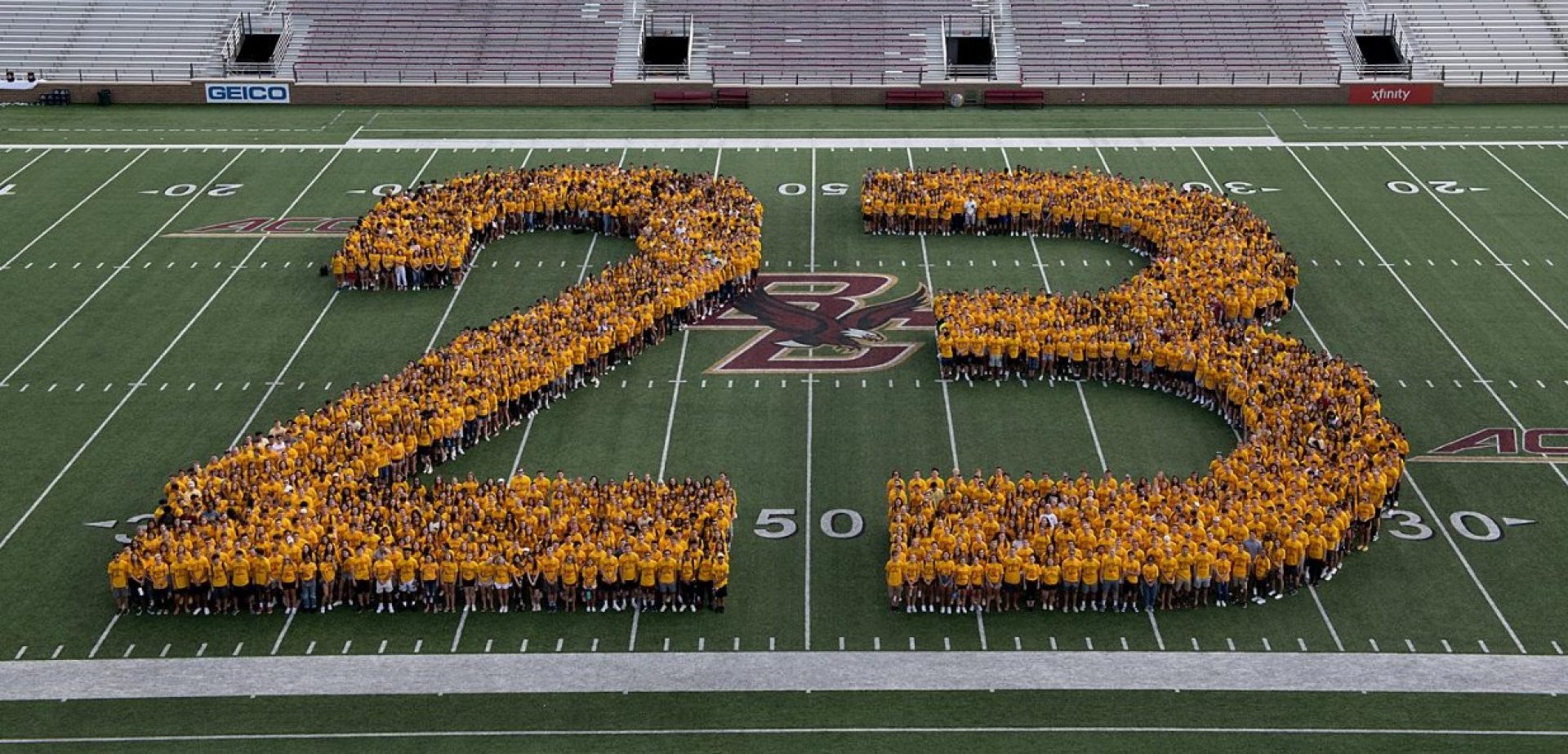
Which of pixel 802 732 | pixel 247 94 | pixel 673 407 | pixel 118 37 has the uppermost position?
pixel 802 732

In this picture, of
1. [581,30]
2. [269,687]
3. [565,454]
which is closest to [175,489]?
[269,687]

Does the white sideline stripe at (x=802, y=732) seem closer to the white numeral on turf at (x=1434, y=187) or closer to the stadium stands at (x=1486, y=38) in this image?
the white numeral on turf at (x=1434, y=187)

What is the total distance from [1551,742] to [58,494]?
19.5 meters

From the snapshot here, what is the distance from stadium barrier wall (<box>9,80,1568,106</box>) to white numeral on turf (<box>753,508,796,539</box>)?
2639 centimetres

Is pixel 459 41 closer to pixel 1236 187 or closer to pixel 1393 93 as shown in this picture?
pixel 1236 187

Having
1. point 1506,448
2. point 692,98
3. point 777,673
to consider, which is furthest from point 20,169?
point 1506,448

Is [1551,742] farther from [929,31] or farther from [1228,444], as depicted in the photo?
[929,31]

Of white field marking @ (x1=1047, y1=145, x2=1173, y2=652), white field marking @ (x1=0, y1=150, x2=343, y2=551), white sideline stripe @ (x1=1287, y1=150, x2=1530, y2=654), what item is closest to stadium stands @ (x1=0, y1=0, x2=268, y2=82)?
white field marking @ (x1=0, y1=150, x2=343, y2=551)

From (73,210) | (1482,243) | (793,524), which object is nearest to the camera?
(793,524)

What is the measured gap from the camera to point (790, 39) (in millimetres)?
52531

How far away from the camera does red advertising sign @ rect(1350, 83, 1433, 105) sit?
47906mm

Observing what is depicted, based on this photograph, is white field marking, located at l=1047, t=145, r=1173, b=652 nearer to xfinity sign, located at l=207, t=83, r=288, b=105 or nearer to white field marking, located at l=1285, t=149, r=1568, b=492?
white field marking, located at l=1285, t=149, r=1568, b=492

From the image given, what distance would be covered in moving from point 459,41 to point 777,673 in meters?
35.9

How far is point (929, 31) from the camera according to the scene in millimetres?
52719
